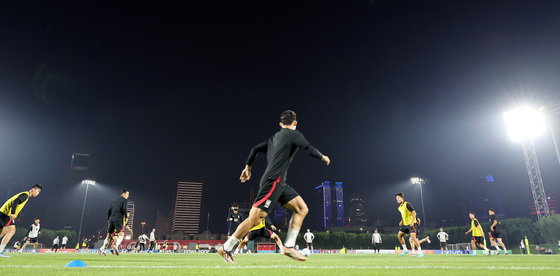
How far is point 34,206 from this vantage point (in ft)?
263

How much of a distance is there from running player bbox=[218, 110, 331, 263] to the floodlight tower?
5305 centimetres

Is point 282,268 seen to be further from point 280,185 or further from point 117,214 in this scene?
point 117,214

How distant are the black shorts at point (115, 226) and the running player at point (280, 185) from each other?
9.68 m

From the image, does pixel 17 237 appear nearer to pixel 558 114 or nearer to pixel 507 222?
pixel 507 222

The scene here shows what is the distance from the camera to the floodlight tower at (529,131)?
4491 cm

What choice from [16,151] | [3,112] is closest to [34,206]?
[16,151]

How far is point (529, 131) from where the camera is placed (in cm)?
4659

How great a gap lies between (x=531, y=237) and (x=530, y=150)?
13693 mm

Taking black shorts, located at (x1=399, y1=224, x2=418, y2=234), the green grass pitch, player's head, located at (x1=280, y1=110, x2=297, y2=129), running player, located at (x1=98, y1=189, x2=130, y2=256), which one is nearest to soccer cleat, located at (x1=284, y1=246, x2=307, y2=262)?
the green grass pitch

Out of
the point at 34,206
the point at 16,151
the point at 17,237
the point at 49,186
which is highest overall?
the point at 16,151

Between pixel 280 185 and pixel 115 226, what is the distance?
35.5 ft

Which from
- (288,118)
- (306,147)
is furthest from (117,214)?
(306,147)

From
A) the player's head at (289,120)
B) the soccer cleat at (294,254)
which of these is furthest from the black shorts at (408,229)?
the player's head at (289,120)

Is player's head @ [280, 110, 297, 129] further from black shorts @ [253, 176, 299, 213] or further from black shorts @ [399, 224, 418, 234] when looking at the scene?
black shorts @ [399, 224, 418, 234]
